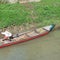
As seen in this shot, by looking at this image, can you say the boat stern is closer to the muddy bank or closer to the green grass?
the muddy bank

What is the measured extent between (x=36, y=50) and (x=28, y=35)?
6.88 feet

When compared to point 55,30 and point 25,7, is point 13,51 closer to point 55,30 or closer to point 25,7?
point 55,30

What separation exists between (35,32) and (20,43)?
5.91 ft

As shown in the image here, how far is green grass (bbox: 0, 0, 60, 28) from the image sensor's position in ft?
70.4

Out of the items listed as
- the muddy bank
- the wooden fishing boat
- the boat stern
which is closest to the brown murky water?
the wooden fishing boat

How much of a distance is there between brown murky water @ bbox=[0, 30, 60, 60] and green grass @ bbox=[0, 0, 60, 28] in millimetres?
2353

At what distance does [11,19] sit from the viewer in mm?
21359

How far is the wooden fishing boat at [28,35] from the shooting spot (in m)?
18.6

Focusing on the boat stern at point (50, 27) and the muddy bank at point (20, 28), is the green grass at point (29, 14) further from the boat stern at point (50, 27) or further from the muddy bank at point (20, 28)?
the boat stern at point (50, 27)

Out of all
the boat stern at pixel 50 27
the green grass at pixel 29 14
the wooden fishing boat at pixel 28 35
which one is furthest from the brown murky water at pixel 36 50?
the green grass at pixel 29 14

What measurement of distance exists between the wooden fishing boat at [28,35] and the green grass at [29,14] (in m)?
0.94

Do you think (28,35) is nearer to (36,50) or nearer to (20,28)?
(20,28)

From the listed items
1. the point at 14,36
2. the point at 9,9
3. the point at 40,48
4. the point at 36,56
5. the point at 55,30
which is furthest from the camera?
the point at 9,9

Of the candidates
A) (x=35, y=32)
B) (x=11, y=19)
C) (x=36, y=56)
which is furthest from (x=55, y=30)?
(x=36, y=56)
